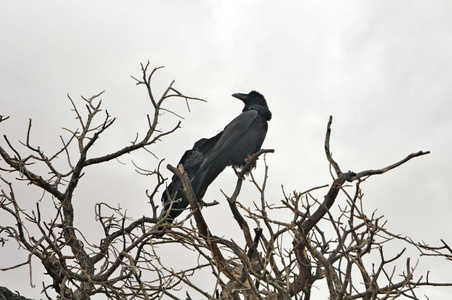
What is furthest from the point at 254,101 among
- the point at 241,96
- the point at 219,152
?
the point at 219,152

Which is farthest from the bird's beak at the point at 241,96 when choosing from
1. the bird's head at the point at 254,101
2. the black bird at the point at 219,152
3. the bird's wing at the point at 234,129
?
the bird's wing at the point at 234,129

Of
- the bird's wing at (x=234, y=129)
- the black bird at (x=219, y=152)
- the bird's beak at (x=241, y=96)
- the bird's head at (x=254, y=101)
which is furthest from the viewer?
the bird's beak at (x=241, y=96)

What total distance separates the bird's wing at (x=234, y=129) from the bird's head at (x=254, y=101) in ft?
0.93

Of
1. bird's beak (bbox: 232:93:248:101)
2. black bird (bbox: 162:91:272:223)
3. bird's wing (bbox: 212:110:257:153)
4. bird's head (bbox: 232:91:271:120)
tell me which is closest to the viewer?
black bird (bbox: 162:91:272:223)

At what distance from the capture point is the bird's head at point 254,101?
965 cm

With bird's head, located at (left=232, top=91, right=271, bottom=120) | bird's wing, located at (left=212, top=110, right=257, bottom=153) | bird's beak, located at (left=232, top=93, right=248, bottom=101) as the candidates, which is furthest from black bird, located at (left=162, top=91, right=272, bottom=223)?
bird's beak, located at (left=232, top=93, right=248, bottom=101)

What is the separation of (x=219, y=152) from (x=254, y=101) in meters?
1.72

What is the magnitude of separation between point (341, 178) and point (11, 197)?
3616mm

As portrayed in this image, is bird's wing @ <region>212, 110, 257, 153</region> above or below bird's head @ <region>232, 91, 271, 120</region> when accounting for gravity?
below

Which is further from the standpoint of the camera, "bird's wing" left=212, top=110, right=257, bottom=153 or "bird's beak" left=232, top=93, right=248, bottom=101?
"bird's beak" left=232, top=93, right=248, bottom=101

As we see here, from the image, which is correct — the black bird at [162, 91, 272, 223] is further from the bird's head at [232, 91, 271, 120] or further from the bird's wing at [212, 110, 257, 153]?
the bird's head at [232, 91, 271, 120]

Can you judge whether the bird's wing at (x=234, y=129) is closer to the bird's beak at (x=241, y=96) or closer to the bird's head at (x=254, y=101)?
the bird's head at (x=254, y=101)

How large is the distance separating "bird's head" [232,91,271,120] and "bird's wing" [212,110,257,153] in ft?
0.93

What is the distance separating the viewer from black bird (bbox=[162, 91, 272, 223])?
833cm
